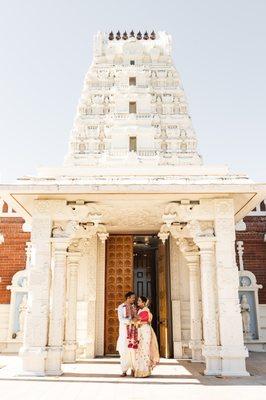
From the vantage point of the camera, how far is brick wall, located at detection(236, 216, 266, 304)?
47.8 feet

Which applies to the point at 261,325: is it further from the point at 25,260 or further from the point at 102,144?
the point at 102,144

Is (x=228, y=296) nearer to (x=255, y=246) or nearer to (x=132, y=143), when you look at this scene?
(x=255, y=246)

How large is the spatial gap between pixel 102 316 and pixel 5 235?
17.4 feet

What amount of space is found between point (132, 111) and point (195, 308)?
11.2 m

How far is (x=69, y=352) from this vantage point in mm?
10000

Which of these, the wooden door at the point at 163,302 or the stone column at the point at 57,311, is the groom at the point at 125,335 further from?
the wooden door at the point at 163,302

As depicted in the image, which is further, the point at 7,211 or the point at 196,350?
the point at 7,211

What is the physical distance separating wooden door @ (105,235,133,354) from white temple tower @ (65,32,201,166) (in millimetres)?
4882

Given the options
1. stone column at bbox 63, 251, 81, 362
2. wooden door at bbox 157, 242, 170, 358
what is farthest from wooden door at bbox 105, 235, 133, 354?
stone column at bbox 63, 251, 81, 362

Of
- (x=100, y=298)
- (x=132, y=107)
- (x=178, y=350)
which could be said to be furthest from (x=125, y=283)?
(x=132, y=107)

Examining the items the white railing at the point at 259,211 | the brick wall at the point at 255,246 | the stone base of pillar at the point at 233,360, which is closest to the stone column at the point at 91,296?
the stone base of pillar at the point at 233,360

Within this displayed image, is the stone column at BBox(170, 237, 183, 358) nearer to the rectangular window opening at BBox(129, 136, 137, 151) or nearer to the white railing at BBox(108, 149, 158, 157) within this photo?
the white railing at BBox(108, 149, 158, 157)

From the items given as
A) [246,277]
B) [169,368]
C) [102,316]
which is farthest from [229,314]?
[246,277]

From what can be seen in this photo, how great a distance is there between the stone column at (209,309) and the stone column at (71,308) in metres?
3.74
